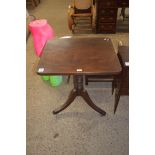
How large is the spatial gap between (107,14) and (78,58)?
6.95ft

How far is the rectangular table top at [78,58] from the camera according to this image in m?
1.88

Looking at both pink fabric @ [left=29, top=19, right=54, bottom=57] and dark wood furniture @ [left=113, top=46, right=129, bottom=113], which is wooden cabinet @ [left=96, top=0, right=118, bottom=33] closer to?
pink fabric @ [left=29, top=19, right=54, bottom=57]

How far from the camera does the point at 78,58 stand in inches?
81.2

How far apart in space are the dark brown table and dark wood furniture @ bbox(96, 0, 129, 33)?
1.68 metres

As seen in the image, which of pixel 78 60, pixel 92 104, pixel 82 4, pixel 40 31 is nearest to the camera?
pixel 78 60

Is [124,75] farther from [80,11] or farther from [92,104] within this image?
[80,11]

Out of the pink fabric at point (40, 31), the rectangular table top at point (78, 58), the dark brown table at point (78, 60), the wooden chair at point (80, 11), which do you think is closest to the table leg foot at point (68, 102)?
the dark brown table at point (78, 60)

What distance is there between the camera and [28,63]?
328 centimetres

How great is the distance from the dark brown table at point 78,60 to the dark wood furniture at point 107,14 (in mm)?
1677

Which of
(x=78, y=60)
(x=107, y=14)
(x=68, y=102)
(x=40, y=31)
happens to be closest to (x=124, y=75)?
(x=78, y=60)

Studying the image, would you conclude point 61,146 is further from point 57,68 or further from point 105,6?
point 105,6

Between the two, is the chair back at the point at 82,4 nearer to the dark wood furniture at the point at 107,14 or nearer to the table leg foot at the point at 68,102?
the dark wood furniture at the point at 107,14
